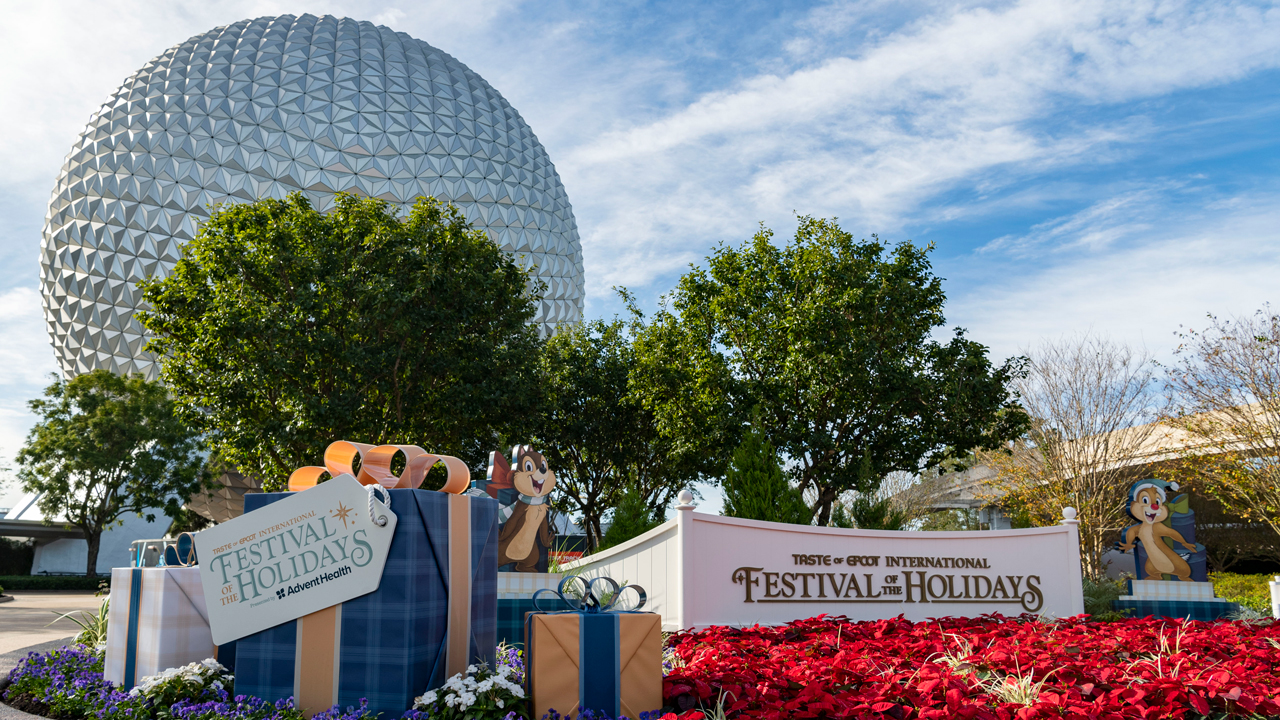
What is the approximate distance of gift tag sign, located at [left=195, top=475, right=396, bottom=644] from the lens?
6074mm

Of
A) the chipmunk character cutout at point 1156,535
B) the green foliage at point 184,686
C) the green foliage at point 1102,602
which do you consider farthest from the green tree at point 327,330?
the chipmunk character cutout at point 1156,535

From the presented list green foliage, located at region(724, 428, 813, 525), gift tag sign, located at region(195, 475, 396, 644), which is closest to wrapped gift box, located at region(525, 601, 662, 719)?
gift tag sign, located at region(195, 475, 396, 644)

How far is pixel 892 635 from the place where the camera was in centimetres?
906

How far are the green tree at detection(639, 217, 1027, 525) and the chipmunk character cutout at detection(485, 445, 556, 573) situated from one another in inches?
382

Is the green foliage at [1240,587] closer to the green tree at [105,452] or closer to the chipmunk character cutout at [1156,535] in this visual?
the chipmunk character cutout at [1156,535]

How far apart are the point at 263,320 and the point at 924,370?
16.5 metres

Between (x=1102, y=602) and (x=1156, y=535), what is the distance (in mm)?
2309

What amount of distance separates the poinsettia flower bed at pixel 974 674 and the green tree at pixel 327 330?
12537 millimetres

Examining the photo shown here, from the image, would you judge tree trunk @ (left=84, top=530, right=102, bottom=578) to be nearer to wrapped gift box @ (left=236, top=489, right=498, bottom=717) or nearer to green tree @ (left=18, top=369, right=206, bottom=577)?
green tree @ (left=18, top=369, right=206, bottom=577)

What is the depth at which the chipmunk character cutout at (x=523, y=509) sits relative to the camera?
38.8ft

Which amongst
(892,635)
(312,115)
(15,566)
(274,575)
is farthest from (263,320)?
(15,566)

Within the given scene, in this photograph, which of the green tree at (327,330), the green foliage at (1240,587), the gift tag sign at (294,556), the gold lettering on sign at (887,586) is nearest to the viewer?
the gift tag sign at (294,556)

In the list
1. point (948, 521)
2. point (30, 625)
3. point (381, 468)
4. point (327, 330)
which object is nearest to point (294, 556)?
point (381, 468)

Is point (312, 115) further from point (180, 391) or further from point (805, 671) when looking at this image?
point (805, 671)
